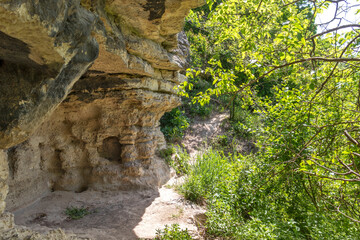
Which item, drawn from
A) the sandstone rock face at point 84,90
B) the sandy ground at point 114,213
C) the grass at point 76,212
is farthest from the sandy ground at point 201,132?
the grass at point 76,212

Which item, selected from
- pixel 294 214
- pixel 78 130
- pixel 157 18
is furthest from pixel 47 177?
pixel 294 214

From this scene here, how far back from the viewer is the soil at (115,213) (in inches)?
130

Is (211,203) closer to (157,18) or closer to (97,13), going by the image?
(157,18)

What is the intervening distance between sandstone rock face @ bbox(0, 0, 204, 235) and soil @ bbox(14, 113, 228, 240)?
242 mm

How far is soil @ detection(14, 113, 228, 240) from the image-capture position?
3.29 metres

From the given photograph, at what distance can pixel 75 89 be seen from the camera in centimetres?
412

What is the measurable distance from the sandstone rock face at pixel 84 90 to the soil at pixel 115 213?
0.24 metres

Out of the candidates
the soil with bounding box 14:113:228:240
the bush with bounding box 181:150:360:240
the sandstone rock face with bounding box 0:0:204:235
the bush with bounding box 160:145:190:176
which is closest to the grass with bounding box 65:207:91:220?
the soil with bounding box 14:113:228:240

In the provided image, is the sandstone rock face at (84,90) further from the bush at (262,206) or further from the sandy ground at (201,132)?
the sandy ground at (201,132)

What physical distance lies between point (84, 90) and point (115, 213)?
2075mm

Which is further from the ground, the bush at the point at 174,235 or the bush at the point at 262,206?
the bush at the point at 262,206

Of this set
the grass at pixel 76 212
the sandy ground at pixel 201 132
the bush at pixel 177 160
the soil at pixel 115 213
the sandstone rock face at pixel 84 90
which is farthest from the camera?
the sandy ground at pixel 201 132

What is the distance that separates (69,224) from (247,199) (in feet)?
8.80

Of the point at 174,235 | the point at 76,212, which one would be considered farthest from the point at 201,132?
the point at 174,235
